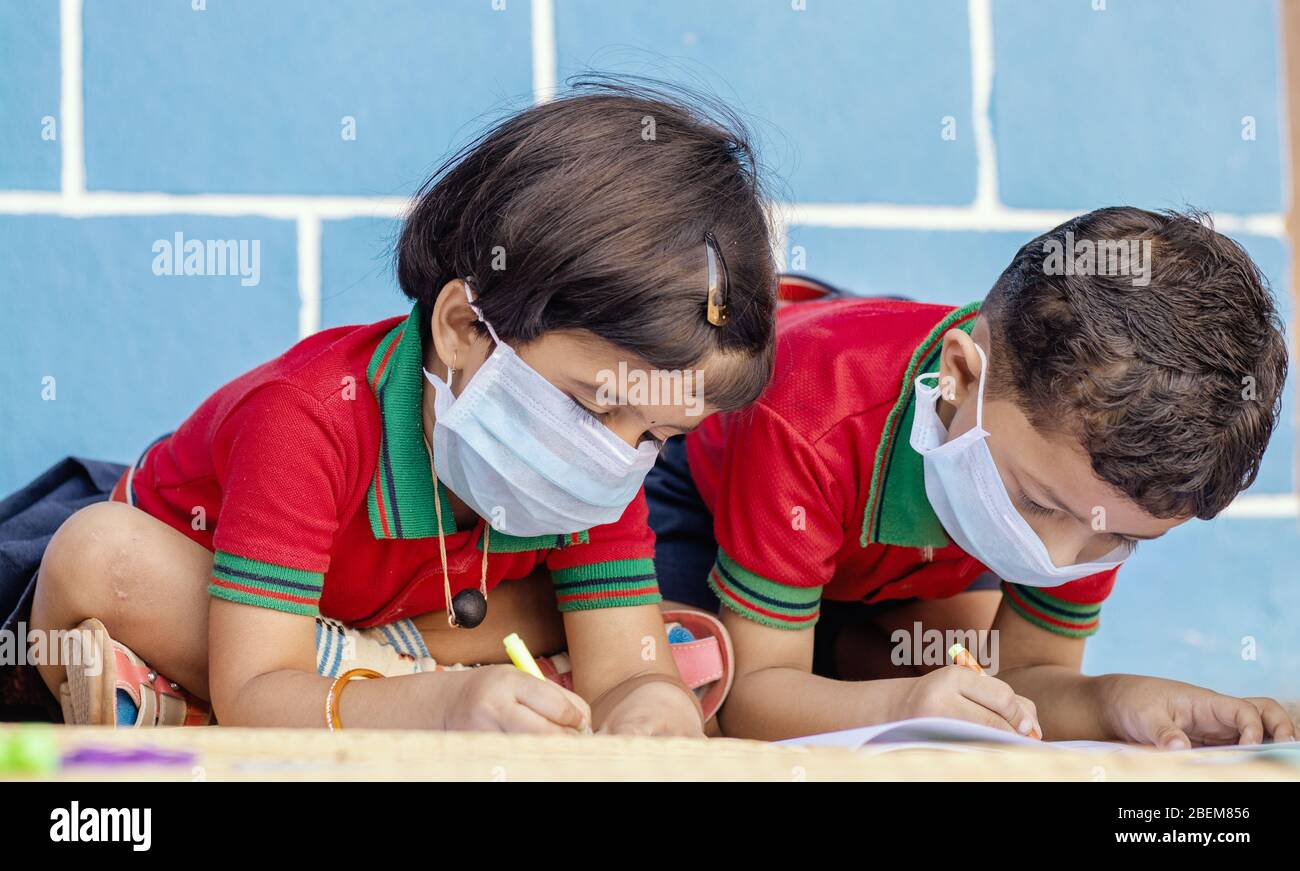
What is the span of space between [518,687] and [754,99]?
1.20m

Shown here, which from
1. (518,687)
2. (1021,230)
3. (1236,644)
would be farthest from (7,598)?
(1236,644)

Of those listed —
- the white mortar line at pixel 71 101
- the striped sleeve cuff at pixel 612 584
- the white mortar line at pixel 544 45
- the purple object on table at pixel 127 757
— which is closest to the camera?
the purple object on table at pixel 127 757

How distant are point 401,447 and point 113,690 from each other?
30 centimetres

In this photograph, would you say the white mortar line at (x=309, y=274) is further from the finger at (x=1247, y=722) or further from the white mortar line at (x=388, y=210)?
the finger at (x=1247, y=722)

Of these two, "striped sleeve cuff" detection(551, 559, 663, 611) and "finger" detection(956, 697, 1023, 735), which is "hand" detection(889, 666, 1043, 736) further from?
"striped sleeve cuff" detection(551, 559, 663, 611)

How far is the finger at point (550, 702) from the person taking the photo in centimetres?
91

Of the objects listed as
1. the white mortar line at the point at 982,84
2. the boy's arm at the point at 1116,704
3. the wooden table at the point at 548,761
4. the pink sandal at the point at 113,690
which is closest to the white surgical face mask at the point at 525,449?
the pink sandal at the point at 113,690

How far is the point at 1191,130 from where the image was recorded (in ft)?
6.67

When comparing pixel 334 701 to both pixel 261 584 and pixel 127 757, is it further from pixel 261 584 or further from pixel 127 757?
pixel 127 757

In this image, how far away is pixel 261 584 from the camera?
3.46ft

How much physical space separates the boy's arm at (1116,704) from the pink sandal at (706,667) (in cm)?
33

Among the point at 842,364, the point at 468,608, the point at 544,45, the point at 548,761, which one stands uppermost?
the point at 544,45

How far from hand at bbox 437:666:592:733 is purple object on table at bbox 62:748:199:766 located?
1.01 ft

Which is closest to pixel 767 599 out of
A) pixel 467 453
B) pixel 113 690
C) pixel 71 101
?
pixel 467 453
